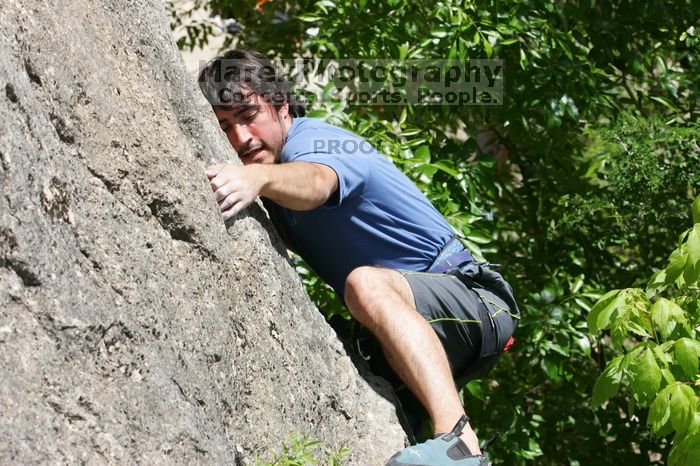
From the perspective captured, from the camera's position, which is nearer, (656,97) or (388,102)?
(388,102)

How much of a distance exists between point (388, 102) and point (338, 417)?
2130 millimetres

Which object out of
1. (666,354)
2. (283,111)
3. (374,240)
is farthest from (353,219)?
(666,354)

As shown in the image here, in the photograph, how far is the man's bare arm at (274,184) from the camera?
117 inches

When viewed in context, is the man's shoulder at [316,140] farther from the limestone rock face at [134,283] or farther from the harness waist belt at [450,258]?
the harness waist belt at [450,258]

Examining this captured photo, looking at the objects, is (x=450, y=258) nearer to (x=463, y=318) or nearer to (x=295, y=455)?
(x=463, y=318)

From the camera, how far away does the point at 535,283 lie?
523 cm

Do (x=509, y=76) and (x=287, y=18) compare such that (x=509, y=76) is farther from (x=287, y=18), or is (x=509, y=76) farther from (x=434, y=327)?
(x=434, y=327)

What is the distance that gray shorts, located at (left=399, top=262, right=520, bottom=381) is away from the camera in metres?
3.42

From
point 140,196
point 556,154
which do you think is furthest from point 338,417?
point 556,154

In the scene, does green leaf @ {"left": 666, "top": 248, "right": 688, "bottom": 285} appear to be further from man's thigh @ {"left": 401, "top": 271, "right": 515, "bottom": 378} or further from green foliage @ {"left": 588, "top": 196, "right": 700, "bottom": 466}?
man's thigh @ {"left": 401, "top": 271, "right": 515, "bottom": 378}

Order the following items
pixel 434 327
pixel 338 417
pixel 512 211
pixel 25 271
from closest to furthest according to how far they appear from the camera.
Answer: pixel 25 271 → pixel 338 417 → pixel 434 327 → pixel 512 211

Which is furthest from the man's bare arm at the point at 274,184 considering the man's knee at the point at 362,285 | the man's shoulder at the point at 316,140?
the man's knee at the point at 362,285

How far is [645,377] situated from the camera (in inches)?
121

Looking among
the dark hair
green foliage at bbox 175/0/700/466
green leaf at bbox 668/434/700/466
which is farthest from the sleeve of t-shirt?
green leaf at bbox 668/434/700/466
